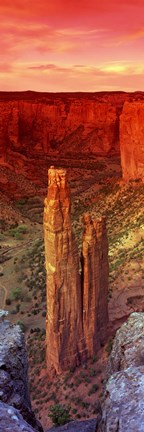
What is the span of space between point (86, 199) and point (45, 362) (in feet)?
124

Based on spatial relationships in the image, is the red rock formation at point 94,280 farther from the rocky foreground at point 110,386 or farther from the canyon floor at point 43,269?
the rocky foreground at point 110,386

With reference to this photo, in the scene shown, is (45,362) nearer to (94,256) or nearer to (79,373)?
(79,373)

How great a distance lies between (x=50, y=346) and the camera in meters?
20.5

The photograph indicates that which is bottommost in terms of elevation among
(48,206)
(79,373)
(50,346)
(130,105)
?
(79,373)

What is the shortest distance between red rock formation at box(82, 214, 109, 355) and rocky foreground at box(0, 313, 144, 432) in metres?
8.24

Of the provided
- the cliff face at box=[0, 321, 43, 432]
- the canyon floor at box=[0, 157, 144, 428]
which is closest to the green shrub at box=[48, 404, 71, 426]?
the canyon floor at box=[0, 157, 144, 428]

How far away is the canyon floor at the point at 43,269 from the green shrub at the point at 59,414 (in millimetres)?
426

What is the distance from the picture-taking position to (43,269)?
3625cm

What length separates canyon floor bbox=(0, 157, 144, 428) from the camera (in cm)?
1988

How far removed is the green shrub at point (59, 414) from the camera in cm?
1684

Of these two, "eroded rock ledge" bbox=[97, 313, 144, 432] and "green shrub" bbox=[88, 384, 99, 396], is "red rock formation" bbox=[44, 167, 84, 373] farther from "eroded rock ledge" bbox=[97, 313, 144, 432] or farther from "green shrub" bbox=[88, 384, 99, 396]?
"eroded rock ledge" bbox=[97, 313, 144, 432]

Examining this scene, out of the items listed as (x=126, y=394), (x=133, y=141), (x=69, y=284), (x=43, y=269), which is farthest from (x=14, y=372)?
(x=133, y=141)

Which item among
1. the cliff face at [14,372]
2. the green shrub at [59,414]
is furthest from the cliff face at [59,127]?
the cliff face at [14,372]

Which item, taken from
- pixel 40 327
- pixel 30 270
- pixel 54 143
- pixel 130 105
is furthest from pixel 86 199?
pixel 54 143
